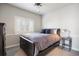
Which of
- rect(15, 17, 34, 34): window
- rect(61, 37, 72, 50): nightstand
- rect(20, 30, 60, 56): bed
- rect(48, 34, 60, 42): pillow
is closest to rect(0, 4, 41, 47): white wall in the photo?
rect(15, 17, 34, 34): window

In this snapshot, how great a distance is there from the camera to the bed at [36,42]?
5.39 feet

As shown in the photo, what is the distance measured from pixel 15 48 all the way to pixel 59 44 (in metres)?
1.17

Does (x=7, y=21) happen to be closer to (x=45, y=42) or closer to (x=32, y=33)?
(x=32, y=33)

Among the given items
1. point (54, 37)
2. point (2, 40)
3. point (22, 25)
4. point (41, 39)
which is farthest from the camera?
point (54, 37)

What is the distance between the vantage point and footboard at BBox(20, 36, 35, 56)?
1.64m

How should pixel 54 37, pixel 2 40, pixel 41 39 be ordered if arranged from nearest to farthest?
pixel 2 40
pixel 41 39
pixel 54 37

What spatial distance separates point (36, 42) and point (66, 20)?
997mm

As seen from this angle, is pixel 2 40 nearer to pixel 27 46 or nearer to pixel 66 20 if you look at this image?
pixel 27 46

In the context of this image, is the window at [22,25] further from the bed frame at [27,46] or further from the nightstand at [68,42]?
the nightstand at [68,42]

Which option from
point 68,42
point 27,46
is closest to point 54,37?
point 68,42

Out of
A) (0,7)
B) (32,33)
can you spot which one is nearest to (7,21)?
(0,7)

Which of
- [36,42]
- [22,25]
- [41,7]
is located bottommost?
[36,42]

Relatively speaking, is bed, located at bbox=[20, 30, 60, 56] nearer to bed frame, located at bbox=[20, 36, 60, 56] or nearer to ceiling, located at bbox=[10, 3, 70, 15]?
bed frame, located at bbox=[20, 36, 60, 56]

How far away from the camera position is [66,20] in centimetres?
185
